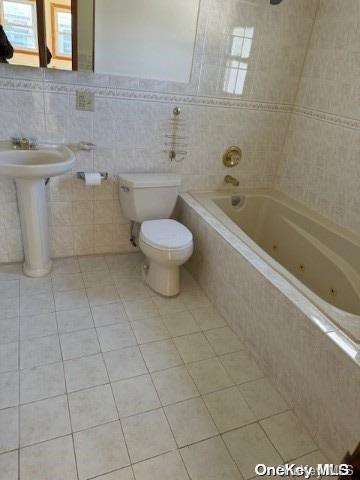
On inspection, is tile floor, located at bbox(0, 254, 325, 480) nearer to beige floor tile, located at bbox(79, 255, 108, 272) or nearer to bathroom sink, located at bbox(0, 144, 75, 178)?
beige floor tile, located at bbox(79, 255, 108, 272)

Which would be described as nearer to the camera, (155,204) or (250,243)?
(250,243)

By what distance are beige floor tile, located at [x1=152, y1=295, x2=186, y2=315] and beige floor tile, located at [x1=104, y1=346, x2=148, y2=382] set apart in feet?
1.19

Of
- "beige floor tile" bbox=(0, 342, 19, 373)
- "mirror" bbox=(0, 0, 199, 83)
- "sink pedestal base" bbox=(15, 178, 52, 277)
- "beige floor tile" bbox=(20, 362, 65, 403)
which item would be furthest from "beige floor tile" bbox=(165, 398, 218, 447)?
"mirror" bbox=(0, 0, 199, 83)

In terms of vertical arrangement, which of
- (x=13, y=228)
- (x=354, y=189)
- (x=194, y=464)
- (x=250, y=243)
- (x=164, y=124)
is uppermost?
(x=164, y=124)

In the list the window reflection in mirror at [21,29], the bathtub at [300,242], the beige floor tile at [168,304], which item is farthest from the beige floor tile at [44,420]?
the window reflection in mirror at [21,29]

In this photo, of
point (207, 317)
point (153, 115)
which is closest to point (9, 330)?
point (207, 317)

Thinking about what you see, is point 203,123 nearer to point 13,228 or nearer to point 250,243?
point 250,243

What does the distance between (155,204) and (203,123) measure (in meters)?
0.68

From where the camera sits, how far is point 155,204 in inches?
92.3

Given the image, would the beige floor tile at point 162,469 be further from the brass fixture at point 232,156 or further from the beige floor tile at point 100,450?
the brass fixture at point 232,156

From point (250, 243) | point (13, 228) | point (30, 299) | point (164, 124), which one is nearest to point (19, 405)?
point (30, 299)

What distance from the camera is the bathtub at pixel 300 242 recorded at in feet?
6.34

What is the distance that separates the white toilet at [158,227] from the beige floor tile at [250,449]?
3.17ft

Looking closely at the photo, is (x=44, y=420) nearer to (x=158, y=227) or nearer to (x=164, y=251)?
(x=164, y=251)
